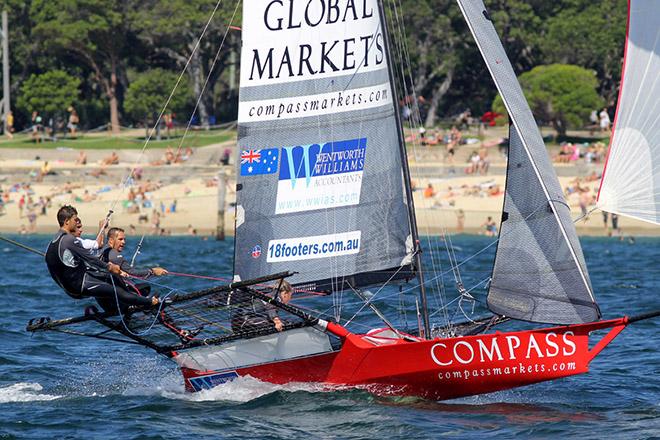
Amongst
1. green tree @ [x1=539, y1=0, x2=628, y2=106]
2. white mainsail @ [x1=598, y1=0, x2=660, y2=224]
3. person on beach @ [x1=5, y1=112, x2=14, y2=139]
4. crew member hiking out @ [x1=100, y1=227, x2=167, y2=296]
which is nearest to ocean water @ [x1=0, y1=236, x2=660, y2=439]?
crew member hiking out @ [x1=100, y1=227, x2=167, y2=296]

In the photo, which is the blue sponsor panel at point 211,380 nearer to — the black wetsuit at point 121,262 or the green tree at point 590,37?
the black wetsuit at point 121,262

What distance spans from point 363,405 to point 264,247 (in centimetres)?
210

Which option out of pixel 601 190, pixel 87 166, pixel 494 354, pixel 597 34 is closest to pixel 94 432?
pixel 494 354

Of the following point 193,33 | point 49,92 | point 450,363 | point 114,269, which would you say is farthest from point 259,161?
point 193,33

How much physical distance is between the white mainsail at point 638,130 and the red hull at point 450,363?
4.01 ft

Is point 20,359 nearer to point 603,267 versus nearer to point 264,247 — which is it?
point 264,247

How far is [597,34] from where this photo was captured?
58594 millimetres

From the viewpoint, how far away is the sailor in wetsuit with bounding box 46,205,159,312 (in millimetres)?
13039

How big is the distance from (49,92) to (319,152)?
1840 inches

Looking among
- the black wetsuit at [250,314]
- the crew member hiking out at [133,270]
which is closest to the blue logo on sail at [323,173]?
the black wetsuit at [250,314]

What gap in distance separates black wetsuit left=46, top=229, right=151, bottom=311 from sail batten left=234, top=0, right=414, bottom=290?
57.0 inches

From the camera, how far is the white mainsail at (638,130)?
12.5 m

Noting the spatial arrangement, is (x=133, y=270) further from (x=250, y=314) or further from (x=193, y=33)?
(x=193, y=33)

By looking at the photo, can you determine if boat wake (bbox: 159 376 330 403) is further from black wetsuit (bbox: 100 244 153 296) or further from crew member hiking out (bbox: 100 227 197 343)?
black wetsuit (bbox: 100 244 153 296)
